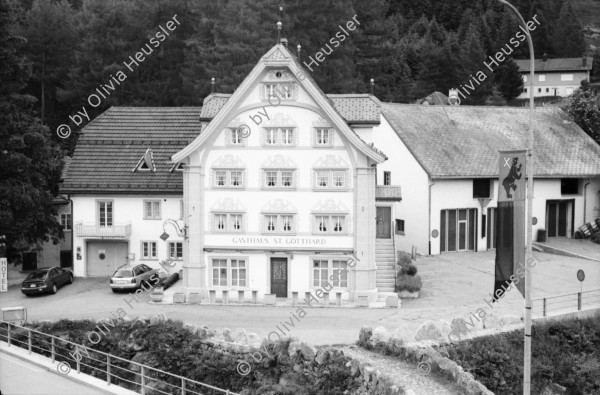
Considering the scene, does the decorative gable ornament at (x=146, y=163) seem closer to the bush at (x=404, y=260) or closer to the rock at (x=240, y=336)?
the bush at (x=404, y=260)

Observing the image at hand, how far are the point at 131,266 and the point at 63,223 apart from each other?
9.08 m

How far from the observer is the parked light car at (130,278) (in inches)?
1474

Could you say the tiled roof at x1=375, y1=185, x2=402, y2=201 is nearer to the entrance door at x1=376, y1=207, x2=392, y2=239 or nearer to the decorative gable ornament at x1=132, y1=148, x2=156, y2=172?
the entrance door at x1=376, y1=207, x2=392, y2=239

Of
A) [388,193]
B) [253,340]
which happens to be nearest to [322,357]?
[253,340]

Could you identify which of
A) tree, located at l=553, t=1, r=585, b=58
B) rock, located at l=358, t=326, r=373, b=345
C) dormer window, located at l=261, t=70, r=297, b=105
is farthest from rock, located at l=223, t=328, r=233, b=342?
tree, located at l=553, t=1, r=585, b=58

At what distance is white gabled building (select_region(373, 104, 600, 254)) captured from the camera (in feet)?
147

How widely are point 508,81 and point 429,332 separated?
68928 mm

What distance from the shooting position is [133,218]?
137 ft

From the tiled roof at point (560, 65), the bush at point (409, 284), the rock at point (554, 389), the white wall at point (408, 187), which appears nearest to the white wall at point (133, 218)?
the bush at point (409, 284)

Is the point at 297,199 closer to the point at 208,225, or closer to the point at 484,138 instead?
the point at 208,225

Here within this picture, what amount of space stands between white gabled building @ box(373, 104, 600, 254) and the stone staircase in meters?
5.39

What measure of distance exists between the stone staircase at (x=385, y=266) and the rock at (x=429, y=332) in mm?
8435

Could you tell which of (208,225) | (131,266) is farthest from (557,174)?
(131,266)

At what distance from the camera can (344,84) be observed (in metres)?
57.5
